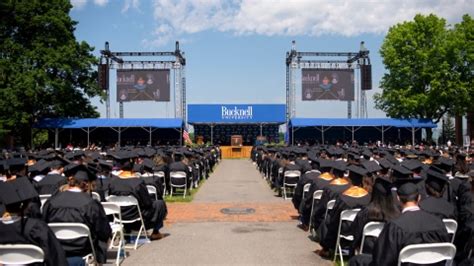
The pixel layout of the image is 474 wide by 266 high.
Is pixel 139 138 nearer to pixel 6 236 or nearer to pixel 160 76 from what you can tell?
pixel 160 76

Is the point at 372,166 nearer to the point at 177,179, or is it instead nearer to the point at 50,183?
the point at 50,183

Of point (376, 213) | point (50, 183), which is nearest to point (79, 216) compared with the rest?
point (376, 213)

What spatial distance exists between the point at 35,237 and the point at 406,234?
10.0 feet

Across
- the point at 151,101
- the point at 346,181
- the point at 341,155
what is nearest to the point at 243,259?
the point at 346,181

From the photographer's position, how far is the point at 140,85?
137 ft

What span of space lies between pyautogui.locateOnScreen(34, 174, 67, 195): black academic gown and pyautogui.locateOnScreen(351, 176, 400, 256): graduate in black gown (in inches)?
194

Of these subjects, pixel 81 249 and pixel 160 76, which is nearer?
pixel 81 249

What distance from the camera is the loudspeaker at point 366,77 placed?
41.3 metres

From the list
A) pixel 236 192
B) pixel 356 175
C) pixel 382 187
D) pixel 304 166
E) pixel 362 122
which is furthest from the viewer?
pixel 362 122

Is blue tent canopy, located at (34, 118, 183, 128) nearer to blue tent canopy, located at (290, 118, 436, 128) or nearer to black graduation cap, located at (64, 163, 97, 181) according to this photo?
blue tent canopy, located at (290, 118, 436, 128)

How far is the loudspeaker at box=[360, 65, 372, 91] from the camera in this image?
41.3 m

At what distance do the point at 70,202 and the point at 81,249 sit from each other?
53 centimetres

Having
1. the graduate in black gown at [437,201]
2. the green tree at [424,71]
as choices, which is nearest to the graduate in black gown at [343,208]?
the graduate in black gown at [437,201]

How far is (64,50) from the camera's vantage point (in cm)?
4041
